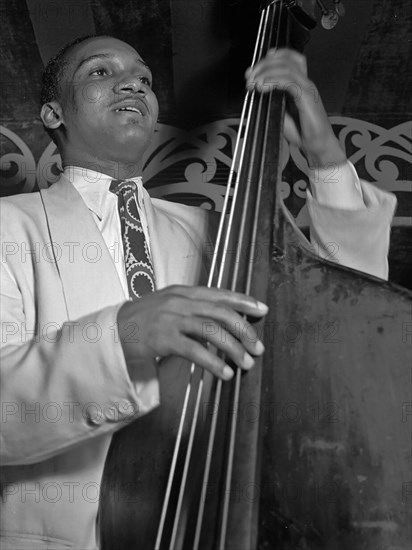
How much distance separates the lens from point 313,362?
706 mm

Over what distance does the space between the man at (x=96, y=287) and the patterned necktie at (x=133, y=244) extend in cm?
1

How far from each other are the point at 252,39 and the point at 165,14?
0.66 ft

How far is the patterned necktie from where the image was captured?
965 mm

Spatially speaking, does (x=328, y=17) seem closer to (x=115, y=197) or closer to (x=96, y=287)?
(x=115, y=197)

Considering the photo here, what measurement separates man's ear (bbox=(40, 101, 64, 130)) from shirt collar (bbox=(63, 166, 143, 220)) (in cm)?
13

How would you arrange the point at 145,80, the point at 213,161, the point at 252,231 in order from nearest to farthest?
the point at 252,231 < the point at 145,80 < the point at 213,161

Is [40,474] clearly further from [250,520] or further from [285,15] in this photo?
[285,15]

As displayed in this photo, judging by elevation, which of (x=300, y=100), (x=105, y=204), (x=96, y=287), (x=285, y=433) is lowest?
(x=285, y=433)

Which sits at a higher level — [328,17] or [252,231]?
[328,17]

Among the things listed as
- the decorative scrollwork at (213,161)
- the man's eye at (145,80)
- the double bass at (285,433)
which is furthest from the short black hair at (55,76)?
the double bass at (285,433)

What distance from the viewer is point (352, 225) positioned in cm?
100

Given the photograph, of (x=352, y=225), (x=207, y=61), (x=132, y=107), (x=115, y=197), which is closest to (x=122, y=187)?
(x=115, y=197)

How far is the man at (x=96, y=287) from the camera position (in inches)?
27.0

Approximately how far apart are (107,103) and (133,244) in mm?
255
